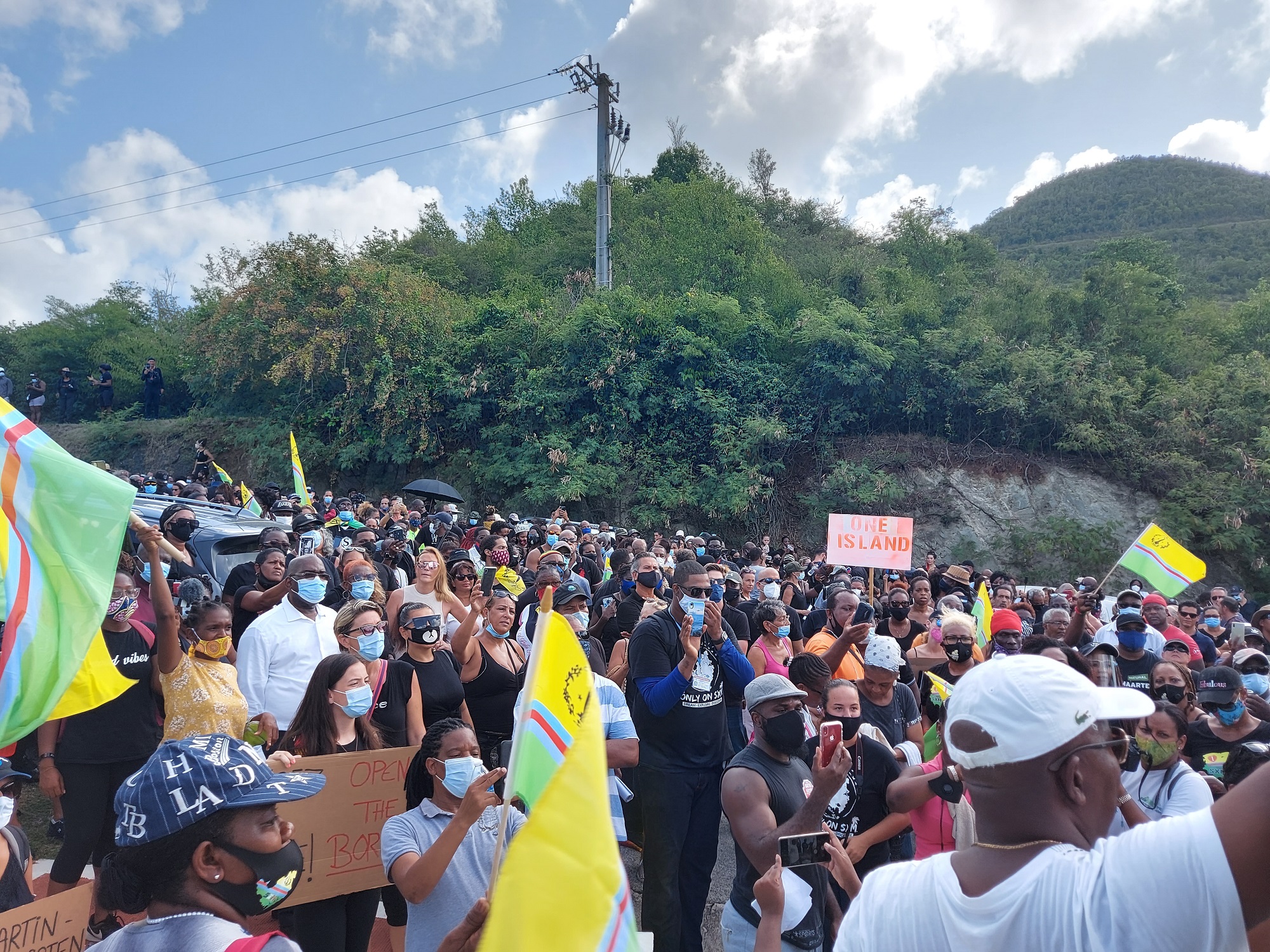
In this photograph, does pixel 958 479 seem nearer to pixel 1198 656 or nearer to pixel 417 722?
pixel 1198 656

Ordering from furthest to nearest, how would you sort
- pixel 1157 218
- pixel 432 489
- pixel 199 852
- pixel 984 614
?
1. pixel 1157 218
2. pixel 432 489
3. pixel 984 614
4. pixel 199 852

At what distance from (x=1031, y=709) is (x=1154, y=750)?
257cm

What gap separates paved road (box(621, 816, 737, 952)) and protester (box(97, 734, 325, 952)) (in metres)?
3.15

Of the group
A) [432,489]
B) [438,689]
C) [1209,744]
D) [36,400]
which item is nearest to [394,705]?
[438,689]

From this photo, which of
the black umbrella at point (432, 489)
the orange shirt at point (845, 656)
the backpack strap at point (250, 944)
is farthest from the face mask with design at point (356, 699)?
the black umbrella at point (432, 489)

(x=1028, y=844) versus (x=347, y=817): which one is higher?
(x=1028, y=844)

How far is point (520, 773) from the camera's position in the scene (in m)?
2.14

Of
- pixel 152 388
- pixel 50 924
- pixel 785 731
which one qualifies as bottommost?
pixel 50 924

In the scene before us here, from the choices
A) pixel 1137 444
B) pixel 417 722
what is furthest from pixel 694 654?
pixel 1137 444

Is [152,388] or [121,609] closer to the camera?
[121,609]

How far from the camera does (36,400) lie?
1251 inches

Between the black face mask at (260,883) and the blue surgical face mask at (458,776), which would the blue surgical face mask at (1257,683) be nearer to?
the blue surgical face mask at (458,776)

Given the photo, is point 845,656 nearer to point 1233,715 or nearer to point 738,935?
point 1233,715

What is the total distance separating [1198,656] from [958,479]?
1552 cm
